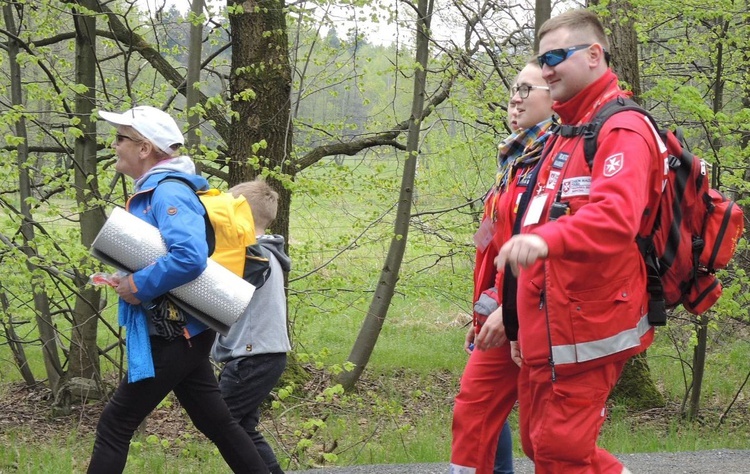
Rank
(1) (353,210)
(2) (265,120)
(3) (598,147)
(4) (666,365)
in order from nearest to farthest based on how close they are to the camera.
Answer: (3) (598,147) < (2) (265,120) < (1) (353,210) < (4) (666,365)

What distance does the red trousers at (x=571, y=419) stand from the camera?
2.70 m

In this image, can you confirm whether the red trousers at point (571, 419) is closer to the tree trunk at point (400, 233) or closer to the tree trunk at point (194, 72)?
the tree trunk at point (194, 72)

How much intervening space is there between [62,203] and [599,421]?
7052 mm

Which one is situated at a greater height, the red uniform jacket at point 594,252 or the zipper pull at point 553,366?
the red uniform jacket at point 594,252

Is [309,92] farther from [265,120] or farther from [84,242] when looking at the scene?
[84,242]

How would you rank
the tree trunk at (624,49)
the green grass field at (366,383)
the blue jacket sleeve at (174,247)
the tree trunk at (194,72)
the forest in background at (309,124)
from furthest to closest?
1. the tree trunk at (624,49)
2. the forest in background at (309,124)
3. the tree trunk at (194,72)
4. the green grass field at (366,383)
5. the blue jacket sleeve at (174,247)

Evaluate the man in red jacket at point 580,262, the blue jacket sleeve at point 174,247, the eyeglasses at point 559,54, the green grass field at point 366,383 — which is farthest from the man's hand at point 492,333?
the green grass field at point 366,383

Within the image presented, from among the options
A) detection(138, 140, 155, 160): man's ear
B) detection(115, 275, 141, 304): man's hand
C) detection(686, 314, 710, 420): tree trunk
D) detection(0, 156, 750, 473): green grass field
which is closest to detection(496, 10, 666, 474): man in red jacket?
detection(115, 275, 141, 304): man's hand

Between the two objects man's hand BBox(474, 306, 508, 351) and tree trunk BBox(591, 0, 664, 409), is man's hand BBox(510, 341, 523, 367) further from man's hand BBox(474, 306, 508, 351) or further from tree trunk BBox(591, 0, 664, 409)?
tree trunk BBox(591, 0, 664, 409)

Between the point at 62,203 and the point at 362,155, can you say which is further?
the point at 362,155

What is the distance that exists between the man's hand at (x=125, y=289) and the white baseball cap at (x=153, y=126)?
655mm

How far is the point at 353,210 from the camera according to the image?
36.8 ft

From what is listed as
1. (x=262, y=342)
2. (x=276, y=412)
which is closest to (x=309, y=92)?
(x=276, y=412)

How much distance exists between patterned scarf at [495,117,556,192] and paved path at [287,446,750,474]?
8.11 feet
